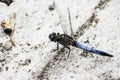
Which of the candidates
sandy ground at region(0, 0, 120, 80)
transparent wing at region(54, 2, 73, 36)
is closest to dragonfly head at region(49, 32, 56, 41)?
sandy ground at region(0, 0, 120, 80)

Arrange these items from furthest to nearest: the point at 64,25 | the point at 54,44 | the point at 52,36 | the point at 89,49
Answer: the point at 64,25
the point at 54,44
the point at 52,36
the point at 89,49

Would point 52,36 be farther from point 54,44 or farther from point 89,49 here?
point 89,49

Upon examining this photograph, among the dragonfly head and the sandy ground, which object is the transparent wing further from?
the dragonfly head

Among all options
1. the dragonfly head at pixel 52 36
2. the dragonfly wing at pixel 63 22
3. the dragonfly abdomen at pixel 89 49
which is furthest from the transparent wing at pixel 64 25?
the dragonfly abdomen at pixel 89 49

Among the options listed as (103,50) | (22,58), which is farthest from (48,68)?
(103,50)

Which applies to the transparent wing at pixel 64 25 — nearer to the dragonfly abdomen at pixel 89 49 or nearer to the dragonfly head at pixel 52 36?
the dragonfly head at pixel 52 36

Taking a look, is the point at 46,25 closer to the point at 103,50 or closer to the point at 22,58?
the point at 22,58

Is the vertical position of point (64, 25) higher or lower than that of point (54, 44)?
higher

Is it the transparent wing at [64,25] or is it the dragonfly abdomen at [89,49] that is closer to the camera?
the dragonfly abdomen at [89,49]

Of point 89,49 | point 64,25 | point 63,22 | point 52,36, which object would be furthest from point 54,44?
point 89,49
